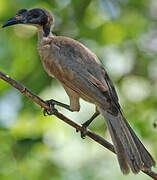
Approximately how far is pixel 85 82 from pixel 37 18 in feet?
4.31

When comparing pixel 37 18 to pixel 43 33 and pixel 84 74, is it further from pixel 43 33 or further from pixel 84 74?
pixel 84 74

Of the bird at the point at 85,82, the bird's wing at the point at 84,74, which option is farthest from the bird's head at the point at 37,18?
the bird's wing at the point at 84,74

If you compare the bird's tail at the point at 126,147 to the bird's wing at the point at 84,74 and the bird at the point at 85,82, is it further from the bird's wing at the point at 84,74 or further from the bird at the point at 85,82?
the bird's wing at the point at 84,74

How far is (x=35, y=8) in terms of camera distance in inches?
239

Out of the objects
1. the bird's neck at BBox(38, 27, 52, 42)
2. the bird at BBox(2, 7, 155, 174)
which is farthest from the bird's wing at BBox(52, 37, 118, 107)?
the bird's neck at BBox(38, 27, 52, 42)

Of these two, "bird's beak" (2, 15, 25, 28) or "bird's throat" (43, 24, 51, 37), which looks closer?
"bird's beak" (2, 15, 25, 28)

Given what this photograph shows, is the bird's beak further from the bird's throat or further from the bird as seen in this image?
the bird's throat

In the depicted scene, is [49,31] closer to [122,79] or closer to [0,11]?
[0,11]

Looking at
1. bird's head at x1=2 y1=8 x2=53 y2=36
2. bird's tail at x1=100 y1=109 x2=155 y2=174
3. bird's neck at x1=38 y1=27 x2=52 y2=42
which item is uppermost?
bird's head at x1=2 y1=8 x2=53 y2=36

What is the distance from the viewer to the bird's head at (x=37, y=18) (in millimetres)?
5902

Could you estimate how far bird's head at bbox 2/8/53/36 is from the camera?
19.4ft

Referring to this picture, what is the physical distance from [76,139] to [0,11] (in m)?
1.66

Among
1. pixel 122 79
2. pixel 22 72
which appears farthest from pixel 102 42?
pixel 22 72

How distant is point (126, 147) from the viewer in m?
4.70
